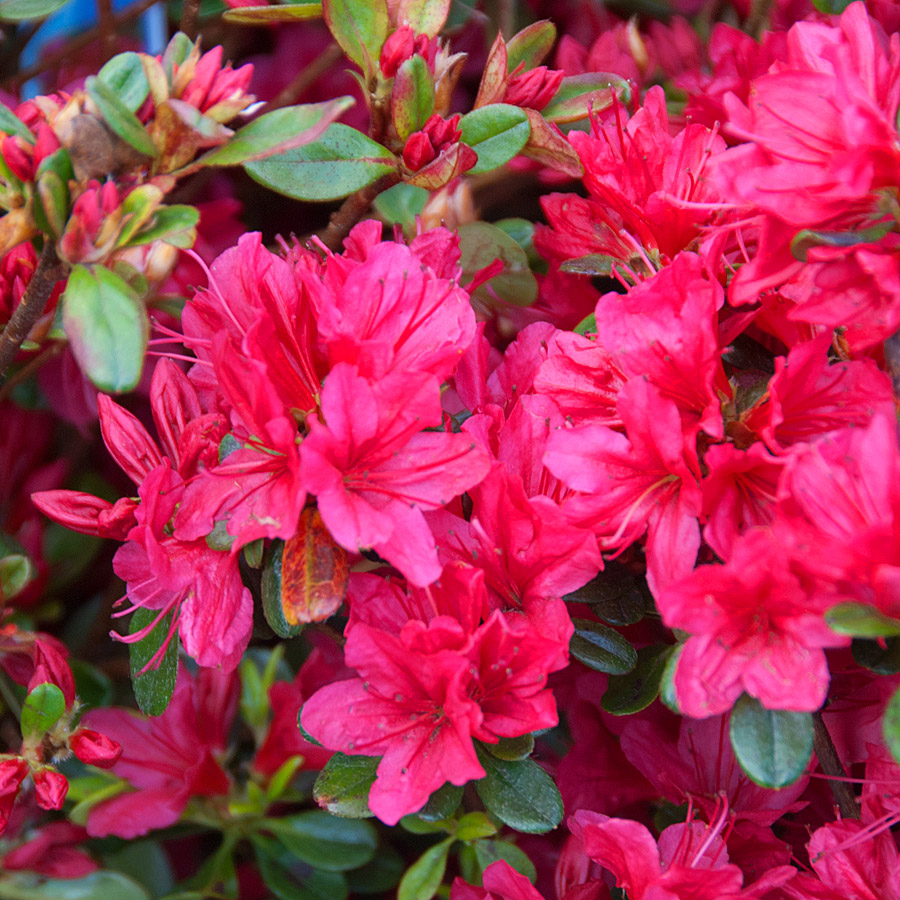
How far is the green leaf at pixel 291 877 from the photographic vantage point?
110 centimetres

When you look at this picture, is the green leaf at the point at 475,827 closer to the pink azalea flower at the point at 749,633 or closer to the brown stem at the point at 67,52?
the pink azalea flower at the point at 749,633

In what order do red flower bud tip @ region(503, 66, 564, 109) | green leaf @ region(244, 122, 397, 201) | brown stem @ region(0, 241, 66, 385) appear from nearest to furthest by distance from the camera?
brown stem @ region(0, 241, 66, 385) → green leaf @ region(244, 122, 397, 201) → red flower bud tip @ region(503, 66, 564, 109)

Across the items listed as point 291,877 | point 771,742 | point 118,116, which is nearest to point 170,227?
point 118,116

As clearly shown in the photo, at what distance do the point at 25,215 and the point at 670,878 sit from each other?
68cm

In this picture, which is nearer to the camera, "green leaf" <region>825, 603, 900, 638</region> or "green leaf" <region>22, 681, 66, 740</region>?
"green leaf" <region>825, 603, 900, 638</region>

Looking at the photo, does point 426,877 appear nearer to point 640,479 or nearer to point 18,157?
point 640,479

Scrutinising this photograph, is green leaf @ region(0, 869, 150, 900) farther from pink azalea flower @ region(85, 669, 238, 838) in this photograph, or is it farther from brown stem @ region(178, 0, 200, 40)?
brown stem @ region(178, 0, 200, 40)

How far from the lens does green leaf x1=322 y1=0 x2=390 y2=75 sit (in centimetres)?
83

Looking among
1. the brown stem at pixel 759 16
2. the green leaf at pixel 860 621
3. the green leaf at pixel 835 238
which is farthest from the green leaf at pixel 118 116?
the brown stem at pixel 759 16

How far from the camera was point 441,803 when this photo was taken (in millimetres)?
760

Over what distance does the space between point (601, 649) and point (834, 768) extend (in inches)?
8.7

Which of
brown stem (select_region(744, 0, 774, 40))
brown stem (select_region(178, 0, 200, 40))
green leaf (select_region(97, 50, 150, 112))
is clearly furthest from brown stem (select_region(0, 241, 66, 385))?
brown stem (select_region(744, 0, 774, 40))

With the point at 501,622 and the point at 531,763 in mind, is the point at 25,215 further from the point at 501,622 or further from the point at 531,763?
the point at 531,763

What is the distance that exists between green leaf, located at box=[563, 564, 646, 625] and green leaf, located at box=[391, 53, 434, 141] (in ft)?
1.40
